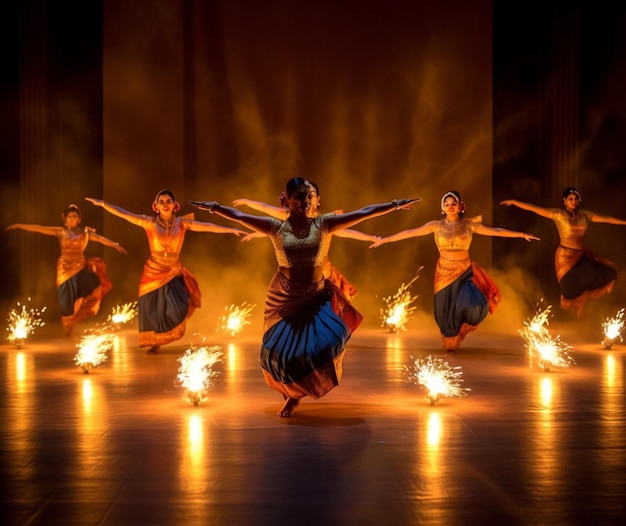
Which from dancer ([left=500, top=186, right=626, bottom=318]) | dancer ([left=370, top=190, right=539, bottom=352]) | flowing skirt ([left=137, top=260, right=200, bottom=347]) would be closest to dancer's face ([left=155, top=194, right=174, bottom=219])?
flowing skirt ([left=137, top=260, right=200, bottom=347])

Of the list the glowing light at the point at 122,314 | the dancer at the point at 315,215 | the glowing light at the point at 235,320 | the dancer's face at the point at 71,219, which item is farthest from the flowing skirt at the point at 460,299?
the dancer's face at the point at 71,219

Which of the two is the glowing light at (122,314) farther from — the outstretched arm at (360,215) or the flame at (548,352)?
the outstretched arm at (360,215)

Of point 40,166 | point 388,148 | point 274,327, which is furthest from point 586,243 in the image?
point 274,327

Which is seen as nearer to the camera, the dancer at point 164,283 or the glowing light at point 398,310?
the dancer at point 164,283

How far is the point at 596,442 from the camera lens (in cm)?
410

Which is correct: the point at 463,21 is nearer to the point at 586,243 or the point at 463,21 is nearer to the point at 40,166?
the point at 586,243

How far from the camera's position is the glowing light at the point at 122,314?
Answer: 977 cm

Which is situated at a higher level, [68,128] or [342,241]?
[68,128]

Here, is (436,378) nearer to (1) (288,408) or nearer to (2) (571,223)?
(1) (288,408)

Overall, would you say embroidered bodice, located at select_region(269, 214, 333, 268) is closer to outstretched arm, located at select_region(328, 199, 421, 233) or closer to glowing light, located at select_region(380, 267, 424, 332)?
outstretched arm, located at select_region(328, 199, 421, 233)

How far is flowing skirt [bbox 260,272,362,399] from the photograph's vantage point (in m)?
4.68

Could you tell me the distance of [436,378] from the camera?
513cm

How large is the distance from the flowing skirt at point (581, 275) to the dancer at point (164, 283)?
12.4 ft

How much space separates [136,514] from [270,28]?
25.9 feet
